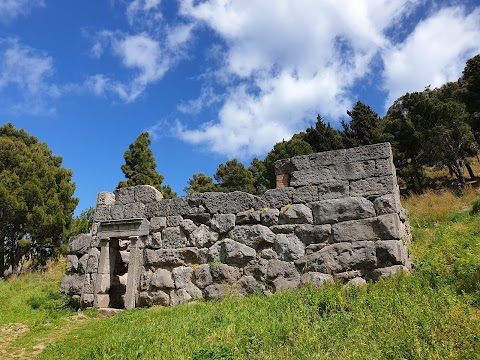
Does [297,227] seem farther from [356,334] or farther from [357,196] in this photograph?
[356,334]

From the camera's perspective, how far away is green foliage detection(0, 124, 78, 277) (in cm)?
1727

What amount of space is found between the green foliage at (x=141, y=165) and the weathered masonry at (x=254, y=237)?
48.3 feet

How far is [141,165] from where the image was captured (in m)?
24.2

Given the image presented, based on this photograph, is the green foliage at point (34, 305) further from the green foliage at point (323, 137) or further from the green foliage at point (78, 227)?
the green foliage at point (323, 137)

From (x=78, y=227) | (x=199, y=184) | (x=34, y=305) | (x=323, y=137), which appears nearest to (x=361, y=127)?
(x=323, y=137)

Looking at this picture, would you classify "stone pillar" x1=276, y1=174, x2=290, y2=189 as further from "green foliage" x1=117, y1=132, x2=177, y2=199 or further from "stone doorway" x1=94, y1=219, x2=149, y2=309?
"green foliage" x1=117, y1=132, x2=177, y2=199

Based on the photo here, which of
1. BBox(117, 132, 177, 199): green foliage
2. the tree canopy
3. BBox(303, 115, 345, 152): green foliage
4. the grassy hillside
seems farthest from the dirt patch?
BBox(303, 115, 345, 152): green foliage

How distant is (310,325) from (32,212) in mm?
16867

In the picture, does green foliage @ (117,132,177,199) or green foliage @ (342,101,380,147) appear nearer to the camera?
green foliage @ (117,132,177,199)

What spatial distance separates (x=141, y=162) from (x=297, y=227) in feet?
62.5

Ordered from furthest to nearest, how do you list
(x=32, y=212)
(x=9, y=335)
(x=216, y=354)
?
(x=32, y=212), (x=9, y=335), (x=216, y=354)

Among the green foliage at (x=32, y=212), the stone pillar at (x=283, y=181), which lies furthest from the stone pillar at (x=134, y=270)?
the green foliage at (x=32, y=212)

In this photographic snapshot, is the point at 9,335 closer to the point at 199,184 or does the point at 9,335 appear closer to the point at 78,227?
the point at 78,227

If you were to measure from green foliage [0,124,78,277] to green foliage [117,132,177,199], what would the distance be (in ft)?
15.8
